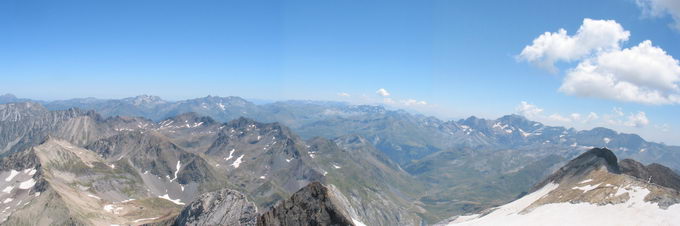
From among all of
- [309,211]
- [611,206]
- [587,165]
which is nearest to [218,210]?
[309,211]

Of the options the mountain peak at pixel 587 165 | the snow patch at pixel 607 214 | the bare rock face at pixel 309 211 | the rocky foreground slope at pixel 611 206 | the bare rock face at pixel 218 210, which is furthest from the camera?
the mountain peak at pixel 587 165

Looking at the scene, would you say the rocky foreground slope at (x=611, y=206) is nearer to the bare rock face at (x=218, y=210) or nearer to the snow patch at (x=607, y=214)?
the snow patch at (x=607, y=214)

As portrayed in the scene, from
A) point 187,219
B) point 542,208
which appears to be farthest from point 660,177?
point 187,219

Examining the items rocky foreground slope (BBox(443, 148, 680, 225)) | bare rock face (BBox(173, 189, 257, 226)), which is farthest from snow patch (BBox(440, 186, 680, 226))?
bare rock face (BBox(173, 189, 257, 226))

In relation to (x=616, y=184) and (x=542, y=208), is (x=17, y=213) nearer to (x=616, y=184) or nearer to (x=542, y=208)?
(x=542, y=208)

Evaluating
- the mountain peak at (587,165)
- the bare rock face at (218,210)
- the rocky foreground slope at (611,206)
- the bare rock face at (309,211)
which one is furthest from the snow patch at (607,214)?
the bare rock face at (218,210)

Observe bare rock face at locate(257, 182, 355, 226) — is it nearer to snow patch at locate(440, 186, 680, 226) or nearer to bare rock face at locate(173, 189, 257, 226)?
snow patch at locate(440, 186, 680, 226)
